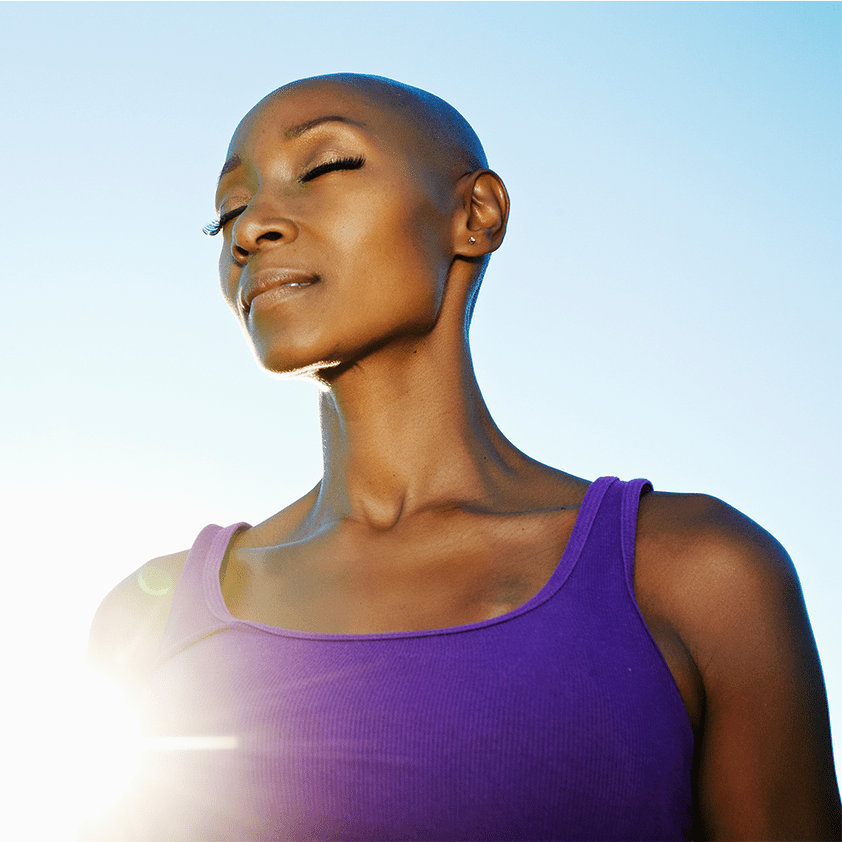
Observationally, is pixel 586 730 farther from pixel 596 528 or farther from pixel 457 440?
pixel 457 440

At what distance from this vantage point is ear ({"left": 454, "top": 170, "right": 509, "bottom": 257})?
2.50 meters

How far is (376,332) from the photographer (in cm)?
224

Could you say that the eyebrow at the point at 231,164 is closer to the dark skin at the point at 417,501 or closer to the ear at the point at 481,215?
the dark skin at the point at 417,501

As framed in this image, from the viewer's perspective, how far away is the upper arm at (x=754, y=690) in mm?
1670

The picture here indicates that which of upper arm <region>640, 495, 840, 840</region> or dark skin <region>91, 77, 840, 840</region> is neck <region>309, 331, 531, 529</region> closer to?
dark skin <region>91, 77, 840, 840</region>

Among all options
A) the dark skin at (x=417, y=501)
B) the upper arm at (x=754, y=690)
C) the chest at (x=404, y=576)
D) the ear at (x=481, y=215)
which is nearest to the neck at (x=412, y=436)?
the dark skin at (x=417, y=501)

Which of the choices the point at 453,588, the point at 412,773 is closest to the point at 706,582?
the point at 453,588

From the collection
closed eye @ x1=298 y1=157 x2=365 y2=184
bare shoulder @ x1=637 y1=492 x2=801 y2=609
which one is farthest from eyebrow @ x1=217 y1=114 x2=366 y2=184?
bare shoulder @ x1=637 y1=492 x2=801 y2=609

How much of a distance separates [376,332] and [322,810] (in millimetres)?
1082

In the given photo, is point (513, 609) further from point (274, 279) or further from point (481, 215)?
point (481, 215)

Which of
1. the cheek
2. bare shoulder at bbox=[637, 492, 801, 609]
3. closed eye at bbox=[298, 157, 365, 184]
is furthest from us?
the cheek

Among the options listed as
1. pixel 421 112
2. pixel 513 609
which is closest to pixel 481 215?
pixel 421 112

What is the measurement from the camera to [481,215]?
257 centimetres

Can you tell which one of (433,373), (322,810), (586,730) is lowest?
(322,810)
